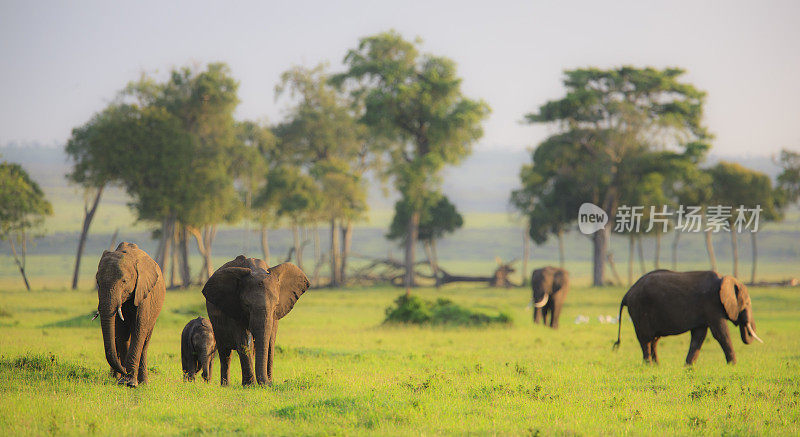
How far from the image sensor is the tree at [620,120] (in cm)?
5809

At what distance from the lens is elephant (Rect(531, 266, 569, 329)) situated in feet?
103

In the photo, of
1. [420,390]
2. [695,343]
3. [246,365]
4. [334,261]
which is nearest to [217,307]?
[246,365]

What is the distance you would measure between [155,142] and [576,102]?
99.4 ft

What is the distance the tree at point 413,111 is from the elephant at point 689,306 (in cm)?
4158

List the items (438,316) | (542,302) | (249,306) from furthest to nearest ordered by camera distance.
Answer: (542,302)
(438,316)
(249,306)

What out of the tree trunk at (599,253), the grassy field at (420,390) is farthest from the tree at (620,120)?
the grassy field at (420,390)

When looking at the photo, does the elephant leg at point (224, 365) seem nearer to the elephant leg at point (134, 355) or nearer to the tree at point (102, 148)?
the elephant leg at point (134, 355)

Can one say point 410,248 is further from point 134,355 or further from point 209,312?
point 134,355

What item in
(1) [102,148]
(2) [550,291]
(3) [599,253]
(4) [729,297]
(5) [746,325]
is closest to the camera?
(4) [729,297]

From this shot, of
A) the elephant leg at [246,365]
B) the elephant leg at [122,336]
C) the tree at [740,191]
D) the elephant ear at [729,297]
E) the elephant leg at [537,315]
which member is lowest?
the elephant leg at [537,315]

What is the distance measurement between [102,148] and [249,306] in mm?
44058

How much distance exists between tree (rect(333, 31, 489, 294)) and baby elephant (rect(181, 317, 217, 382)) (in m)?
45.0

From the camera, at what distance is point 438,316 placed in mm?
30484

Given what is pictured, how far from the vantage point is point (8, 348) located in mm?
19578
